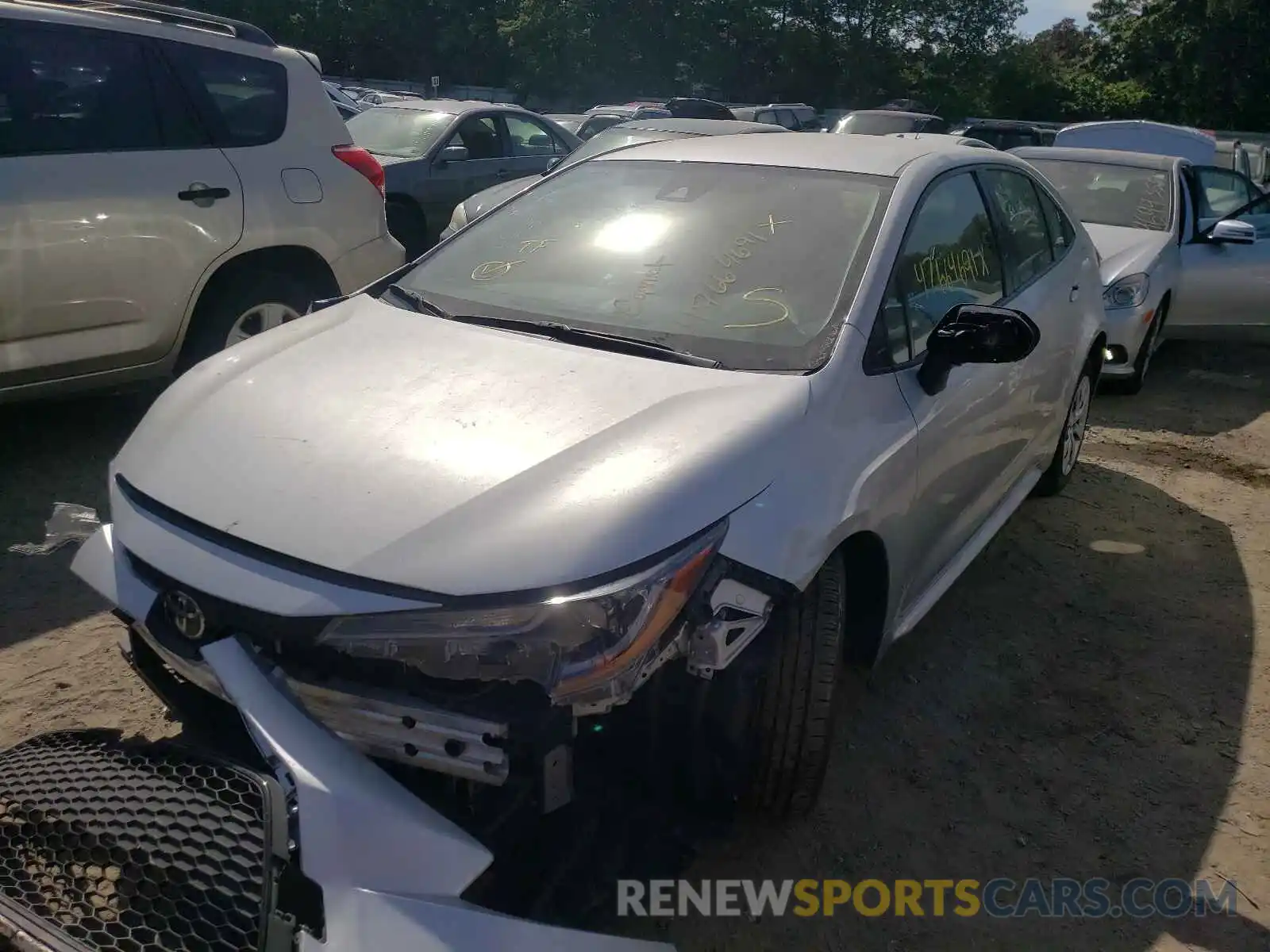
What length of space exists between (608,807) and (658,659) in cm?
50

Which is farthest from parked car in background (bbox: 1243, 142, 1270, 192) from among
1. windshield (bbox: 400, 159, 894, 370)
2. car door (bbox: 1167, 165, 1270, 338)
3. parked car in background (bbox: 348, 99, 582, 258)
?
windshield (bbox: 400, 159, 894, 370)

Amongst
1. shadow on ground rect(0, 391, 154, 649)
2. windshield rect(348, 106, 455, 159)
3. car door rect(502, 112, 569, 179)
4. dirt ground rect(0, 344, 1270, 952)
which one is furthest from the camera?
car door rect(502, 112, 569, 179)

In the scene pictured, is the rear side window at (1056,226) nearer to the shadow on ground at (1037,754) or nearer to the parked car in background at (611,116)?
the shadow on ground at (1037,754)

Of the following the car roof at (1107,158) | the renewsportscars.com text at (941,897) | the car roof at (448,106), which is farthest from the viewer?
the car roof at (448,106)

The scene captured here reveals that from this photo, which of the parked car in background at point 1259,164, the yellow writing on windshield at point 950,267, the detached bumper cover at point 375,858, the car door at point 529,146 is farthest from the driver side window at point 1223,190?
the detached bumper cover at point 375,858

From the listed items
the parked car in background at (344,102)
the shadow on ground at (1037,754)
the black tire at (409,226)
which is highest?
the parked car in background at (344,102)

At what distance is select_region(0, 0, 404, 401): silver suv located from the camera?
4.20 meters

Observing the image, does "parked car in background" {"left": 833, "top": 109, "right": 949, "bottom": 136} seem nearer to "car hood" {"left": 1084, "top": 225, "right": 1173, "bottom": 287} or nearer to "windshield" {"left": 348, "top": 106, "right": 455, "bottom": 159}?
"windshield" {"left": 348, "top": 106, "right": 455, "bottom": 159}

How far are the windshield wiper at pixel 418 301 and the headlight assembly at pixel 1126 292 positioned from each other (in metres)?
4.78

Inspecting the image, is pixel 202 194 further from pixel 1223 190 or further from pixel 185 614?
pixel 1223 190

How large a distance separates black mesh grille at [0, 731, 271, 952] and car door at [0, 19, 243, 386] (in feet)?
9.04

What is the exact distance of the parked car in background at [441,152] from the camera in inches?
363

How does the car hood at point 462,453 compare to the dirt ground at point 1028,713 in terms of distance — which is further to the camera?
the dirt ground at point 1028,713

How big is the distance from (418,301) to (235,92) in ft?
8.13
